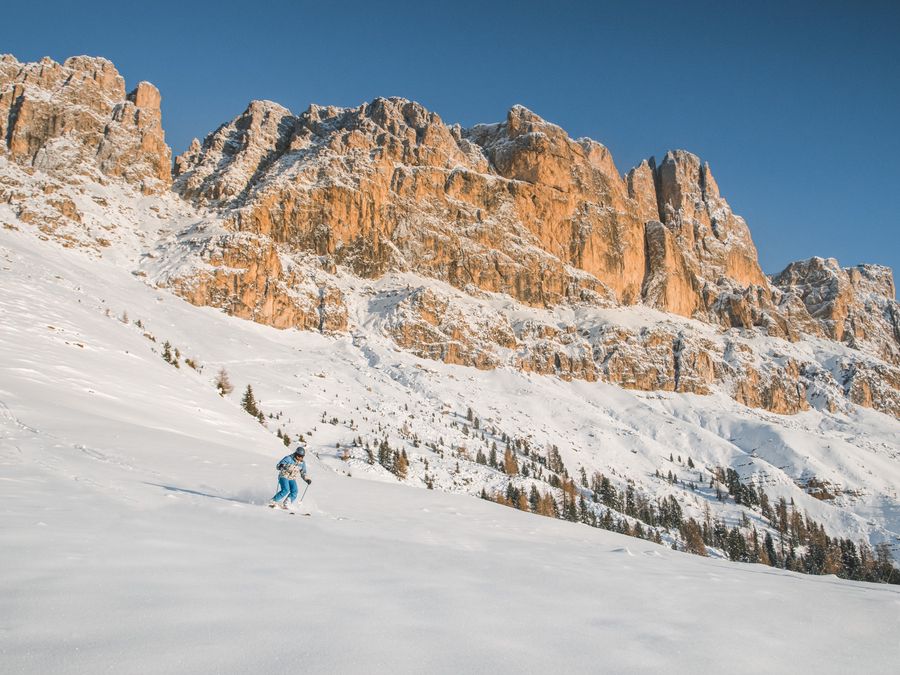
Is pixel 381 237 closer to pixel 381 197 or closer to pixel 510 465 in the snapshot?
pixel 381 197

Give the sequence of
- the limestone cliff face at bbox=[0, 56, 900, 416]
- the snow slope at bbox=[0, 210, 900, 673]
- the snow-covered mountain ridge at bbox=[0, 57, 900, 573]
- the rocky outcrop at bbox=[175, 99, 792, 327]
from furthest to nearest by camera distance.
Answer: the rocky outcrop at bbox=[175, 99, 792, 327] → the limestone cliff face at bbox=[0, 56, 900, 416] → the snow-covered mountain ridge at bbox=[0, 57, 900, 573] → the snow slope at bbox=[0, 210, 900, 673]

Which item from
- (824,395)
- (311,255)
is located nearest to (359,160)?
(311,255)

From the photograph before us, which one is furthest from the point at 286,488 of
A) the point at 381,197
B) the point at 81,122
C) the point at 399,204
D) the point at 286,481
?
the point at 81,122

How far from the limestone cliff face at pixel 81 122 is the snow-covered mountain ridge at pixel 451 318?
26.5 inches

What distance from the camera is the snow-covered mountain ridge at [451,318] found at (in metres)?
80.5

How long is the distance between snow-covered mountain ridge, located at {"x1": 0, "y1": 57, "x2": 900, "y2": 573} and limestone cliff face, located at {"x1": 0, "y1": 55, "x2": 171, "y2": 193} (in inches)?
26.5

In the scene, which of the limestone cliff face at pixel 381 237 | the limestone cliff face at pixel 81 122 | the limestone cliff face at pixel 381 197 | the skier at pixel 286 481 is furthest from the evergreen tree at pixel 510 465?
the limestone cliff face at pixel 81 122

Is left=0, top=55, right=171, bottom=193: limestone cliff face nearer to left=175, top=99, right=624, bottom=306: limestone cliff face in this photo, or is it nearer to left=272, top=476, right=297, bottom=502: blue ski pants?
left=175, top=99, right=624, bottom=306: limestone cliff face

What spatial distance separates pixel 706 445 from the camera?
388 ft

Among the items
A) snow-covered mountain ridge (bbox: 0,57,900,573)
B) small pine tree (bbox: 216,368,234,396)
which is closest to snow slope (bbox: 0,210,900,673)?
small pine tree (bbox: 216,368,234,396)

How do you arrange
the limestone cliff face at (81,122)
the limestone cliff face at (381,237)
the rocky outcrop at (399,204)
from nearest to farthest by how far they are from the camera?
1. the limestone cliff face at (381,237)
2. the limestone cliff face at (81,122)
3. the rocky outcrop at (399,204)

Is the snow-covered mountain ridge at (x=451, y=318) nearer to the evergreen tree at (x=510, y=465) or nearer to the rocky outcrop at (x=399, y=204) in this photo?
the evergreen tree at (x=510, y=465)

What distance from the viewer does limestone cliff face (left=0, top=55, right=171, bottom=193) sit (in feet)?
449

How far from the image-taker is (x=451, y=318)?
141875mm
